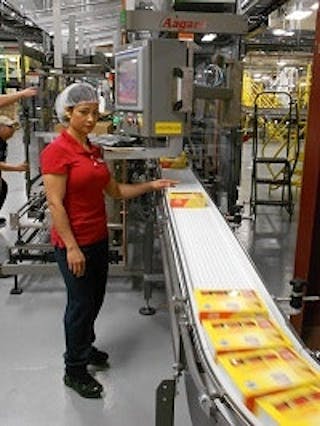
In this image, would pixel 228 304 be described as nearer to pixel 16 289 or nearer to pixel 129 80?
pixel 129 80

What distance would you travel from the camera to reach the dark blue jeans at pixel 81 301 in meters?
2.29

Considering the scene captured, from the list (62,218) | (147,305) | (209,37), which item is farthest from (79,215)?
(209,37)

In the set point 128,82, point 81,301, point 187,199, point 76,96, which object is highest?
point 128,82

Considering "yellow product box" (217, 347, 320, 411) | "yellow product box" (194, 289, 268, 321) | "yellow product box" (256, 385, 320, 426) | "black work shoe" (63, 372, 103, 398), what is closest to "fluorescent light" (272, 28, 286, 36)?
"black work shoe" (63, 372, 103, 398)

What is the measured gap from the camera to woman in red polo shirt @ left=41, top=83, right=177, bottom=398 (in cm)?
211

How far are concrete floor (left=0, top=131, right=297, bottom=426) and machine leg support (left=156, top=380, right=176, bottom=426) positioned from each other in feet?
2.60

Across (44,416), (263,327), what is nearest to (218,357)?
(263,327)

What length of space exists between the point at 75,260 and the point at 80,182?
1.18 feet

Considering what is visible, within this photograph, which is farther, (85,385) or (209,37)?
(209,37)

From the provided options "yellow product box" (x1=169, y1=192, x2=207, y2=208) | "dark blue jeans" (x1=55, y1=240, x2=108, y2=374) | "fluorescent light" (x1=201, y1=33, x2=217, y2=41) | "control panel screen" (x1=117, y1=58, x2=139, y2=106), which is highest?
"fluorescent light" (x1=201, y1=33, x2=217, y2=41)

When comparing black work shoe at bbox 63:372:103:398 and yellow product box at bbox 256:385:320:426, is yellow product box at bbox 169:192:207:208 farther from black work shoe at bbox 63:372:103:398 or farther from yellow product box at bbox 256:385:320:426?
yellow product box at bbox 256:385:320:426

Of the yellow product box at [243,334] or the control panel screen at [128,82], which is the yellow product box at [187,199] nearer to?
the control panel screen at [128,82]

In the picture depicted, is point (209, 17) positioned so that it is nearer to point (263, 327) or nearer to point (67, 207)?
point (67, 207)

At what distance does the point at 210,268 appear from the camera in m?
1.67
